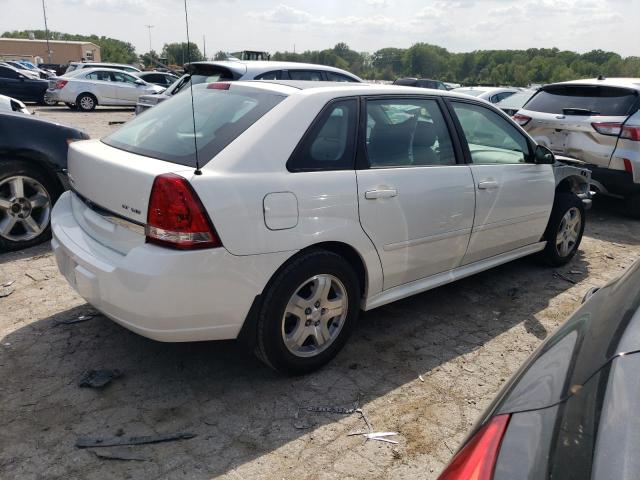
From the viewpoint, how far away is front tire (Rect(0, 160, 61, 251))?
4.85 meters

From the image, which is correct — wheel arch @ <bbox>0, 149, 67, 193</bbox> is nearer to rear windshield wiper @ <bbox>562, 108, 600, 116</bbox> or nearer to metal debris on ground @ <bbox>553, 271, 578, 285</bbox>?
metal debris on ground @ <bbox>553, 271, 578, 285</bbox>

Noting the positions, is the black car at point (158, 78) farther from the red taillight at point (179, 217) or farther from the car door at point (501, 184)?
the red taillight at point (179, 217)

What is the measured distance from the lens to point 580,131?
266 inches

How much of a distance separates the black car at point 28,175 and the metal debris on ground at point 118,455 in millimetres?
3113

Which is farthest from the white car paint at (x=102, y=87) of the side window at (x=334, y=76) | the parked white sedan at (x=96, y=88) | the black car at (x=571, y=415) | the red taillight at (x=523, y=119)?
the black car at (x=571, y=415)

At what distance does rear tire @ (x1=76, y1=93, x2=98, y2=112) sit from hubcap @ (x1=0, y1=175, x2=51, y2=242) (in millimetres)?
16026

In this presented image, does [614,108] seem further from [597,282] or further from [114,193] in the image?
[114,193]

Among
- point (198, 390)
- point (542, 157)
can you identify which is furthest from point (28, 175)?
point (542, 157)

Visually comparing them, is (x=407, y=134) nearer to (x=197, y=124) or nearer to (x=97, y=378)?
(x=197, y=124)

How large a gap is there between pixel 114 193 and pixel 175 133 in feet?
1.73

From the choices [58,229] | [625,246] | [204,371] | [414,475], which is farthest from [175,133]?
[625,246]

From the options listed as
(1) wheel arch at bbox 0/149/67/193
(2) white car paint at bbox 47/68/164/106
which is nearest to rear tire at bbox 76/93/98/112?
(2) white car paint at bbox 47/68/164/106

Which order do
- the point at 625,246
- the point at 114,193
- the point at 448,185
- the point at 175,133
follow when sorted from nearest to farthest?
the point at 114,193
the point at 175,133
the point at 448,185
the point at 625,246

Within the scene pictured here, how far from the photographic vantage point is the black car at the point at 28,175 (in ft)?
15.9
